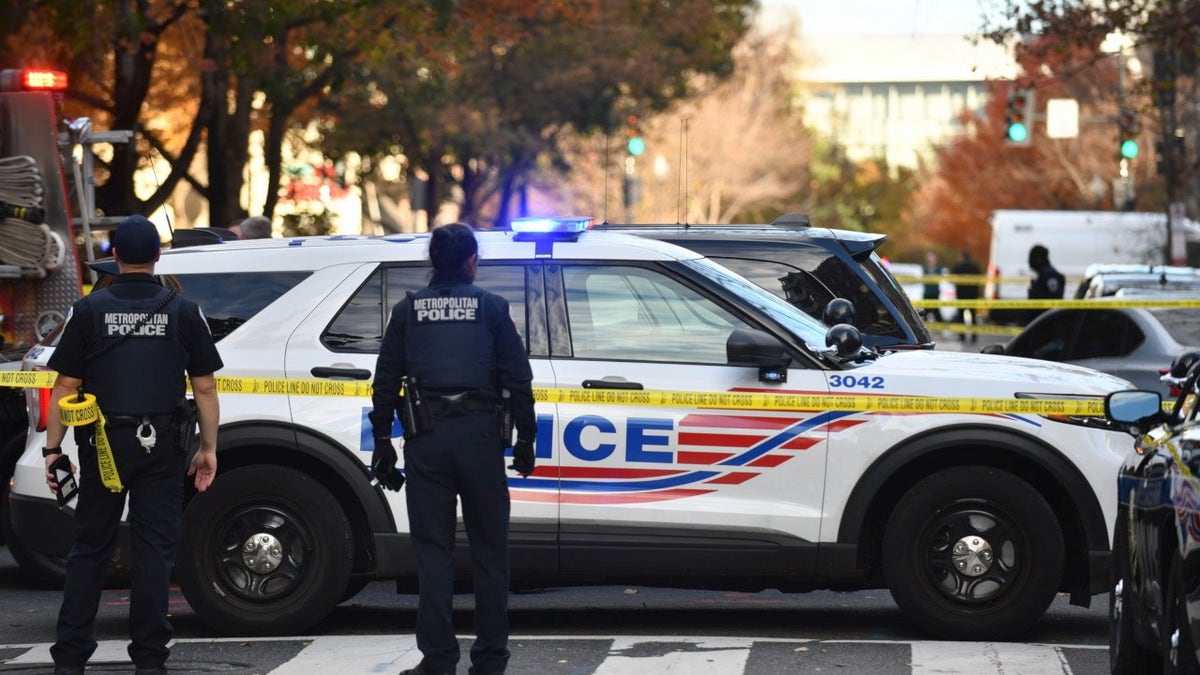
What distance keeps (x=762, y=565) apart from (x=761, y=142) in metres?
57.6

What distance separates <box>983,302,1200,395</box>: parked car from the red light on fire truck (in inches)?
259

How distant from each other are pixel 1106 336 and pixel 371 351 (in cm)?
750

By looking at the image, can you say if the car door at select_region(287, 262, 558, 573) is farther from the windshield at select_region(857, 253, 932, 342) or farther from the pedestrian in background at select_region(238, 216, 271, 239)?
the pedestrian in background at select_region(238, 216, 271, 239)

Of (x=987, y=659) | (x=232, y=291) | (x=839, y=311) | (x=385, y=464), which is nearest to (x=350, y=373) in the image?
(x=232, y=291)

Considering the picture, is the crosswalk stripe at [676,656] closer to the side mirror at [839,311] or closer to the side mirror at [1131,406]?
the side mirror at [1131,406]

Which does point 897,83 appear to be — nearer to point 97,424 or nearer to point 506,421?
point 506,421

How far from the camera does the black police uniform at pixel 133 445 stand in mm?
7215

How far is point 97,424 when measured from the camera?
719 centimetres

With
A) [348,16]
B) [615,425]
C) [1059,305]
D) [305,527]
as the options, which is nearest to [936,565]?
[615,425]

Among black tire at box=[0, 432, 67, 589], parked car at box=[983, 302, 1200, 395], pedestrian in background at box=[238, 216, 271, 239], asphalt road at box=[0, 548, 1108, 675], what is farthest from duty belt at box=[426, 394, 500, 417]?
parked car at box=[983, 302, 1200, 395]

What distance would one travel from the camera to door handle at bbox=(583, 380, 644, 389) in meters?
8.06

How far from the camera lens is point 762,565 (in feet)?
26.3

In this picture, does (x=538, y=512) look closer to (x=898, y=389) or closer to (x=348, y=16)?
(x=898, y=389)

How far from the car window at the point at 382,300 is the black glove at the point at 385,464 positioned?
134cm
